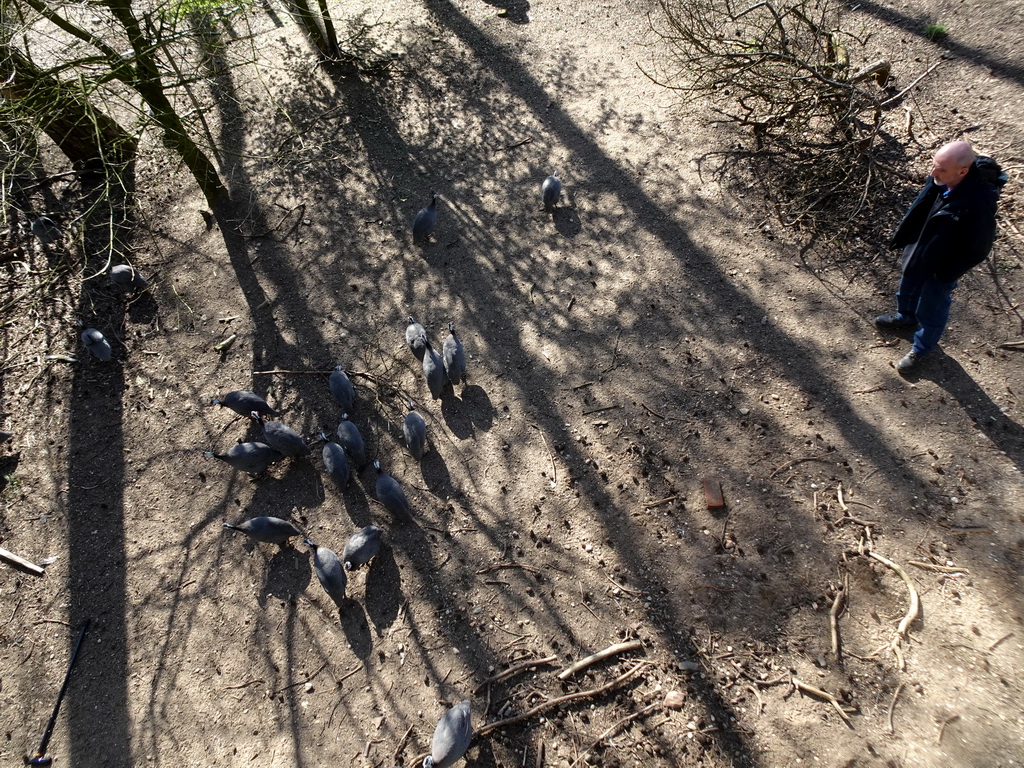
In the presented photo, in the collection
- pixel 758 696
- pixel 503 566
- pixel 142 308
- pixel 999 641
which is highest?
pixel 142 308

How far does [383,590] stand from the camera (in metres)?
4.24

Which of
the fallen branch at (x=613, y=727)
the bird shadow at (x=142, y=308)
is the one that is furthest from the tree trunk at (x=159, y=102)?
the fallen branch at (x=613, y=727)

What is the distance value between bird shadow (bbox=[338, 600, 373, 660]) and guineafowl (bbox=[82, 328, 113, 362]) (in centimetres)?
358

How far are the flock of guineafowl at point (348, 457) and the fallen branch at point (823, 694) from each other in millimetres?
2076

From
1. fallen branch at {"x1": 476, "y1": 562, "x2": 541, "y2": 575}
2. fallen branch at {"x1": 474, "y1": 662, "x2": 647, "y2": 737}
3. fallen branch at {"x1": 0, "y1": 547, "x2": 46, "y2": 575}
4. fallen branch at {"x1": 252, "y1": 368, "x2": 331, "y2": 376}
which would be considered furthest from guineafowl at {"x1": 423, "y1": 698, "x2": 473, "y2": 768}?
fallen branch at {"x1": 0, "y1": 547, "x2": 46, "y2": 575}

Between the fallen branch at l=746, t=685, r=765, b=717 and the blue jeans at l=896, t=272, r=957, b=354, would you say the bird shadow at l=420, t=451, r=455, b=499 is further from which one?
the blue jeans at l=896, t=272, r=957, b=354

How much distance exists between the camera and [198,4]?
245 inches

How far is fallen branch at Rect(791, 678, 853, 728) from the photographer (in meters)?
3.43

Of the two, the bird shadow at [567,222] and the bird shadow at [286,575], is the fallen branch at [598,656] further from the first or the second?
the bird shadow at [567,222]

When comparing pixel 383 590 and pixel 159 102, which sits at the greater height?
pixel 159 102

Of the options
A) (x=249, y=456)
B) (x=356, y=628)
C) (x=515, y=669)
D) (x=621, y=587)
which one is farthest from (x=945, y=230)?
(x=249, y=456)

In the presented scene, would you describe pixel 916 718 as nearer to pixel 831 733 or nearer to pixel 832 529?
pixel 831 733

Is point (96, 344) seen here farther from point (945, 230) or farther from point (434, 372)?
point (945, 230)

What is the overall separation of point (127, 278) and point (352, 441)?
130 inches
